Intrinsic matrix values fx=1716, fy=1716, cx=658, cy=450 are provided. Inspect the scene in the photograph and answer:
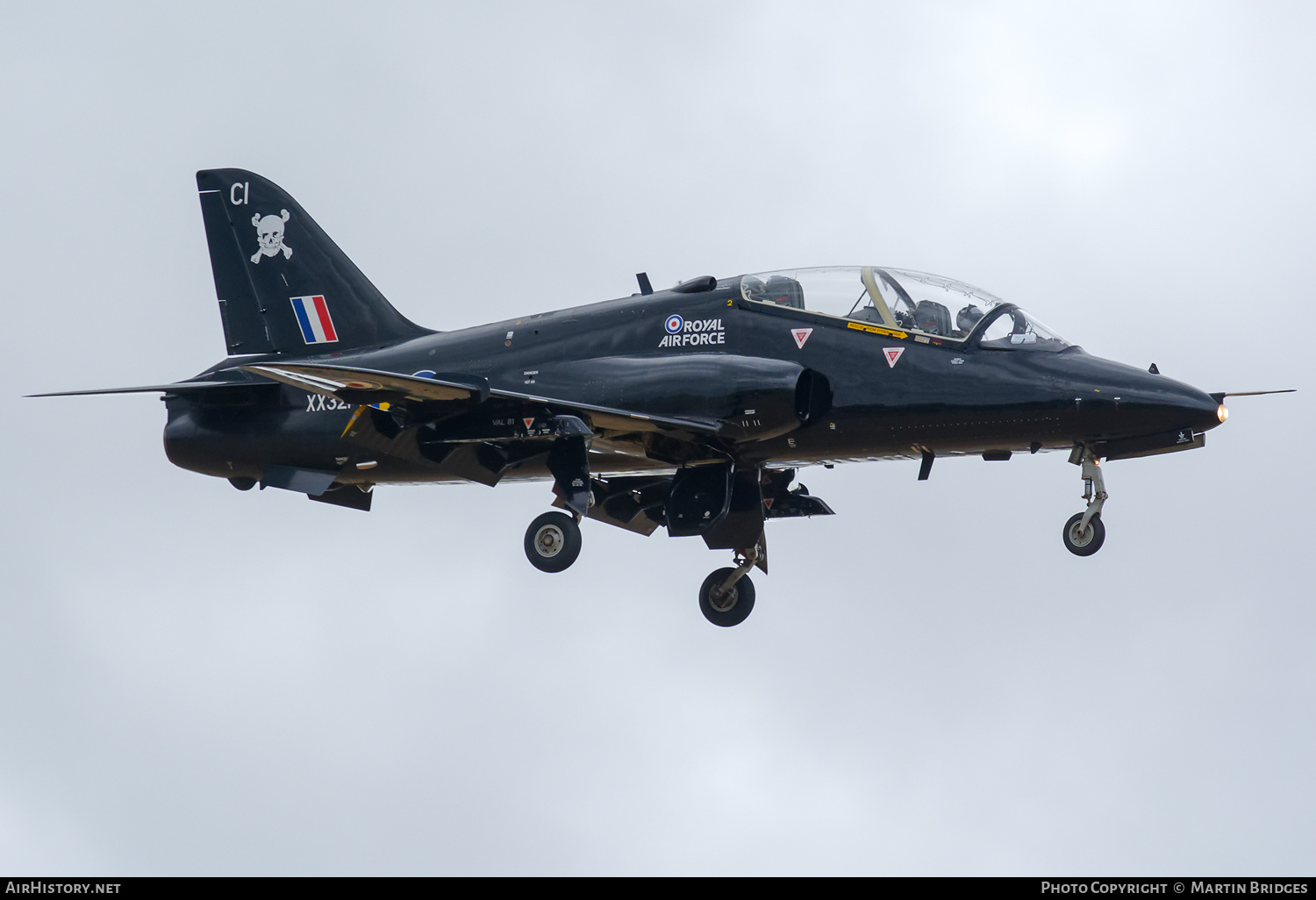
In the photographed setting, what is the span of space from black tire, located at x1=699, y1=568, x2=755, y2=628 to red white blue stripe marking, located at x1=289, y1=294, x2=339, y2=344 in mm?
6590

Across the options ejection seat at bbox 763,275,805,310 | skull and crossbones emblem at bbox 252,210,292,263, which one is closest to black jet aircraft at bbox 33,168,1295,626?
ejection seat at bbox 763,275,805,310

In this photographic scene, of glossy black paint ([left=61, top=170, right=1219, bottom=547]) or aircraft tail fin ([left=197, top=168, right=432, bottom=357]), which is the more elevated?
aircraft tail fin ([left=197, top=168, right=432, bottom=357])

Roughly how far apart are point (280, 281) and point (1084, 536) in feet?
40.8

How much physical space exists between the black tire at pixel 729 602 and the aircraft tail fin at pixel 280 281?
5.63m

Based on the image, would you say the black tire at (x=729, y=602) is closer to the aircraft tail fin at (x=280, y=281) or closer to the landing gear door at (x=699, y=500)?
the landing gear door at (x=699, y=500)

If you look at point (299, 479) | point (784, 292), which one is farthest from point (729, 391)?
point (299, 479)

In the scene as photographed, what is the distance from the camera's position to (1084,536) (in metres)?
19.8

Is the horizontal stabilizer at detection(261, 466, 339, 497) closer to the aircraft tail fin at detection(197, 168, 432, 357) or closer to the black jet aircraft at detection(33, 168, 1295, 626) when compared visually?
the black jet aircraft at detection(33, 168, 1295, 626)

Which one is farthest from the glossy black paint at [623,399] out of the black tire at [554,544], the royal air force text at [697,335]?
the black tire at [554,544]

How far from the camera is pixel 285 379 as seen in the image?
2044cm

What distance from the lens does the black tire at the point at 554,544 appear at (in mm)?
21828

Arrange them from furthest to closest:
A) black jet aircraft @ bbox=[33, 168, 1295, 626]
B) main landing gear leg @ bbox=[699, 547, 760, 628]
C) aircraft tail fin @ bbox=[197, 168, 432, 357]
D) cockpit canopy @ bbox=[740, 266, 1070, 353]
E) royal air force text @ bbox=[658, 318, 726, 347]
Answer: aircraft tail fin @ bbox=[197, 168, 432, 357]
main landing gear leg @ bbox=[699, 547, 760, 628]
royal air force text @ bbox=[658, 318, 726, 347]
cockpit canopy @ bbox=[740, 266, 1070, 353]
black jet aircraft @ bbox=[33, 168, 1295, 626]

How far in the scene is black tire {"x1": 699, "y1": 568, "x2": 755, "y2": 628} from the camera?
24172mm
